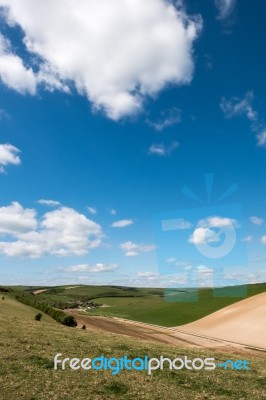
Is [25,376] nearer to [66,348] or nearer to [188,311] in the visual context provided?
[66,348]

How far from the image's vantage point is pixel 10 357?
1738 centimetres

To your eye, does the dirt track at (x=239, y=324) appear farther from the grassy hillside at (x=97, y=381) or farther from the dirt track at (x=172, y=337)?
the grassy hillside at (x=97, y=381)

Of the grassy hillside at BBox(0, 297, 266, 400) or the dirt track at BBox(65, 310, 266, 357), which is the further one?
the dirt track at BBox(65, 310, 266, 357)

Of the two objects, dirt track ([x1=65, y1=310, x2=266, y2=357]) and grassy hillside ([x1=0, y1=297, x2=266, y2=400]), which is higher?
grassy hillside ([x1=0, y1=297, x2=266, y2=400])

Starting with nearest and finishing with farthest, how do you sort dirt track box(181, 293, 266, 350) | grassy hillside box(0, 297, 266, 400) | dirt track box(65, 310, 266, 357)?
1. grassy hillside box(0, 297, 266, 400)
2. dirt track box(65, 310, 266, 357)
3. dirt track box(181, 293, 266, 350)

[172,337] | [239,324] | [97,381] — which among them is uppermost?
[239,324]

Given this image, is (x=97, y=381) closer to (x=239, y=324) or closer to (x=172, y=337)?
(x=172, y=337)

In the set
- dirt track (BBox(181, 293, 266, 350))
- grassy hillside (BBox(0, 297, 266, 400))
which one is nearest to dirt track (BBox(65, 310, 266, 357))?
dirt track (BBox(181, 293, 266, 350))

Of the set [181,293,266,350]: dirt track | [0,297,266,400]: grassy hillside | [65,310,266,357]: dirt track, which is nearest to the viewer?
[0,297,266,400]: grassy hillside

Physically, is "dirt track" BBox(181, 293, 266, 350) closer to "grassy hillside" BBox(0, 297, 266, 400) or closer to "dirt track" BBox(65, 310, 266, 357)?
"dirt track" BBox(65, 310, 266, 357)

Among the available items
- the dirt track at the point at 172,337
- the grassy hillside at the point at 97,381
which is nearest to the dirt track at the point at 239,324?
the dirt track at the point at 172,337

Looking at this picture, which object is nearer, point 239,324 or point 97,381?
point 97,381

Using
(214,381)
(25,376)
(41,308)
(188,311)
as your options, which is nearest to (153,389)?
(214,381)

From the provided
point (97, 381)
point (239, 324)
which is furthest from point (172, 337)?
point (97, 381)
